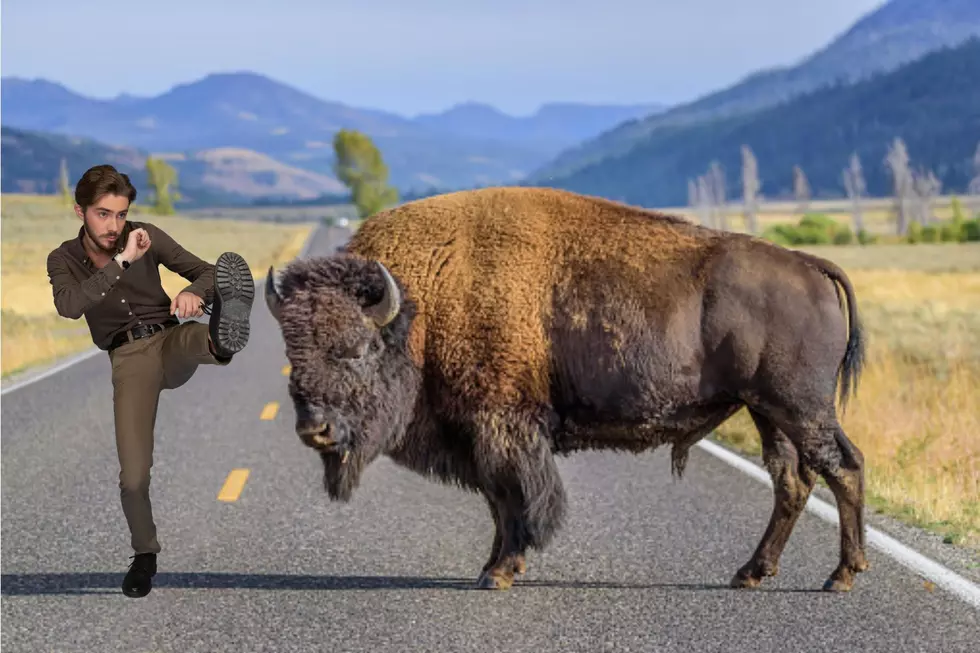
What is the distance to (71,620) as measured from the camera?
229 inches

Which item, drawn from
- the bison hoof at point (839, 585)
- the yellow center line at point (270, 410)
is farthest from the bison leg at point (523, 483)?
the yellow center line at point (270, 410)

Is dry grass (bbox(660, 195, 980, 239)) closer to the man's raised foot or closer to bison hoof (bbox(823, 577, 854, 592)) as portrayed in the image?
bison hoof (bbox(823, 577, 854, 592))

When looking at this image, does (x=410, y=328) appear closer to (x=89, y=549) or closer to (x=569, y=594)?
(x=569, y=594)

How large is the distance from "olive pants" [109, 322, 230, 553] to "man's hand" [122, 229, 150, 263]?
23 cm

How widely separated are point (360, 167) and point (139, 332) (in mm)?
148900

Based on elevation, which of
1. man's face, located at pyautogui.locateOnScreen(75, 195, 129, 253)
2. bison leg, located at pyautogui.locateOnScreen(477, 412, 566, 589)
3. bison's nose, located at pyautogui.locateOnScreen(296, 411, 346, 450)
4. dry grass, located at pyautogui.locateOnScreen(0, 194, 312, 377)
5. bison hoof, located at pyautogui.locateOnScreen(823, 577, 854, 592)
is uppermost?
man's face, located at pyautogui.locateOnScreen(75, 195, 129, 253)

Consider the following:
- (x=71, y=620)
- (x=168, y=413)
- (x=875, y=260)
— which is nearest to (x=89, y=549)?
(x=71, y=620)

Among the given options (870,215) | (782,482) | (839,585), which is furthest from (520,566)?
(870,215)

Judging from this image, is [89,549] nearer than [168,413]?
Yes

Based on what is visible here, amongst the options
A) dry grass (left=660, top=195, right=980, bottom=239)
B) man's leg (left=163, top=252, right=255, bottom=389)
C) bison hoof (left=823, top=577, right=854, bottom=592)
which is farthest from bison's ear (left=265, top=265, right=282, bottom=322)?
dry grass (left=660, top=195, right=980, bottom=239)

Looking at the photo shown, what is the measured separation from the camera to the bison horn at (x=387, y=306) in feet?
17.3

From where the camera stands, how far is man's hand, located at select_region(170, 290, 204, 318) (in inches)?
126

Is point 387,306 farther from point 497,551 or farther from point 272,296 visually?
point 497,551

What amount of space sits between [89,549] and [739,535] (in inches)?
134
